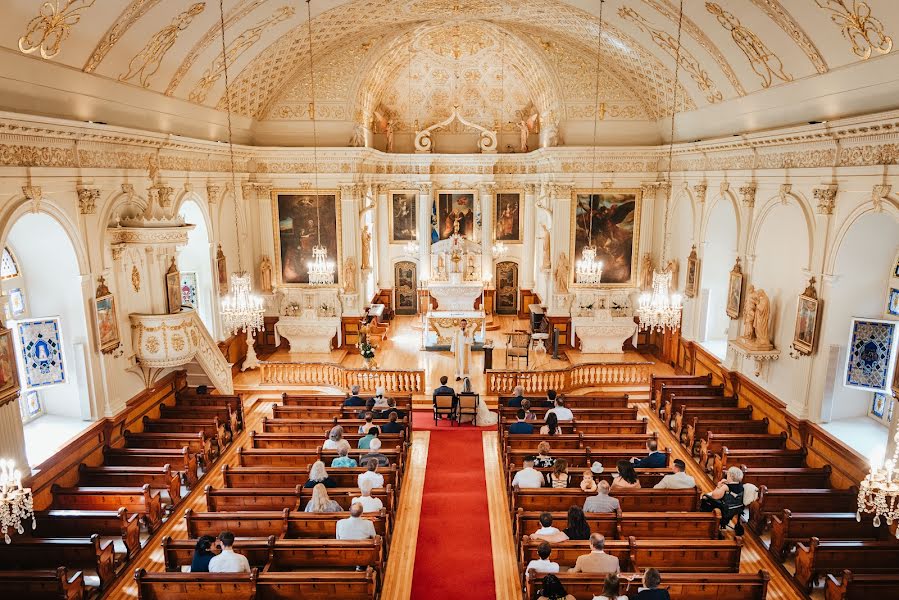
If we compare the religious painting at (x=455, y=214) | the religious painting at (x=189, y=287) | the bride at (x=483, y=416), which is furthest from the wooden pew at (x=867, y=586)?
the religious painting at (x=455, y=214)

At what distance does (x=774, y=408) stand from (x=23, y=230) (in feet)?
50.4

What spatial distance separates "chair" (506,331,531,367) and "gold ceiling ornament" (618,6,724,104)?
834cm

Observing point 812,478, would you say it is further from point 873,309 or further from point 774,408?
point 873,309

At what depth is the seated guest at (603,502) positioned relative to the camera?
8.57 meters

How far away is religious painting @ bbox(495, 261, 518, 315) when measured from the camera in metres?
25.2

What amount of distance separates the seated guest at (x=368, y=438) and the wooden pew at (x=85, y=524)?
12.6ft

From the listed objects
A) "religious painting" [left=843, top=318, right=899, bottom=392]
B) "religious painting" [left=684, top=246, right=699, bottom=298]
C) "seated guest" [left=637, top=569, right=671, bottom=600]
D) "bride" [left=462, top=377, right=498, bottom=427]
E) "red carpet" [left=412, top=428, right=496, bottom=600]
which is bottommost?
"red carpet" [left=412, top=428, right=496, bottom=600]

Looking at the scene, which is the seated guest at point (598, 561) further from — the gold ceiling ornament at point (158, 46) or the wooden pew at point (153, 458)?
the gold ceiling ornament at point (158, 46)

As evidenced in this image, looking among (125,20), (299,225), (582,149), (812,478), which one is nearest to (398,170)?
(299,225)

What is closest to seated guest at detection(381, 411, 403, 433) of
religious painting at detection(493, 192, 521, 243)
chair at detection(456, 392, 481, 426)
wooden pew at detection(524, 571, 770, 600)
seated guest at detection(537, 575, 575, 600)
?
chair at detection(456, 392, 481, 426)

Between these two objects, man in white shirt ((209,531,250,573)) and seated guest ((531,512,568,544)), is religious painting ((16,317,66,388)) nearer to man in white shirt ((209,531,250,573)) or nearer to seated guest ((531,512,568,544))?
man in white shirt ((209,531,250,573))

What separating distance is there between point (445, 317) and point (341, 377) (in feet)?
16.7

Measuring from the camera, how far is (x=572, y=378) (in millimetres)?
16406

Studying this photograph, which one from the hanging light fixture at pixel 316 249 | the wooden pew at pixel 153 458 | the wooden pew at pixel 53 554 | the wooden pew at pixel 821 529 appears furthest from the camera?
the hanging light fixture at pixel 316 249
